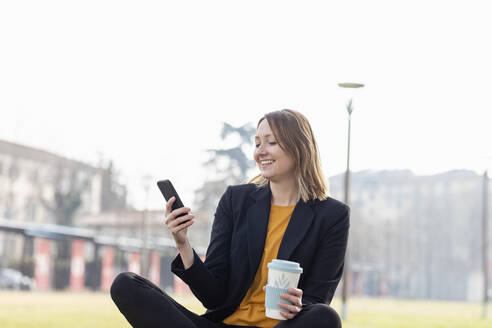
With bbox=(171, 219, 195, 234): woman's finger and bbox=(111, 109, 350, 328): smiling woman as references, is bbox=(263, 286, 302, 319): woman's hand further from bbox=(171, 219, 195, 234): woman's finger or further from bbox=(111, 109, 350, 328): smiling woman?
bbox=(171, 219, 195, 234): woman's finger

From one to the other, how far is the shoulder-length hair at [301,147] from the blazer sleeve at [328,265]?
194 mm

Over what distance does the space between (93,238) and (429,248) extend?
5917 cm

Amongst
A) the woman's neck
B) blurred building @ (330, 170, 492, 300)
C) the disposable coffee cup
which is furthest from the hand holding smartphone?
blurred building @ (330, 170, 492, 300)

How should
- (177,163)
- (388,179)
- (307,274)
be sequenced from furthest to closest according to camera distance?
(388,179) → (177,163) → (307,274)

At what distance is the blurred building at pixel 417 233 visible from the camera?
91250 millimetres

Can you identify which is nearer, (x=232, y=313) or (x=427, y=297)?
(x=232, y=313)

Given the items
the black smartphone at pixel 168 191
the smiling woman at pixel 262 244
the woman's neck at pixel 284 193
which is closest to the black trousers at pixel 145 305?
the smiling woman at pixel 262 244

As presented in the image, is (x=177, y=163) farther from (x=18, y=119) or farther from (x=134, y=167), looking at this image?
(x=18, y=119)

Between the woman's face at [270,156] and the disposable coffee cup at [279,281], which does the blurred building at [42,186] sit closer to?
the woman's face at [270,156]

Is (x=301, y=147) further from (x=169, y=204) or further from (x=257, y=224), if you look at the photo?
(x=169, y=204)

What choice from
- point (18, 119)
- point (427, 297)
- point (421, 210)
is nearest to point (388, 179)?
point (421, 210)

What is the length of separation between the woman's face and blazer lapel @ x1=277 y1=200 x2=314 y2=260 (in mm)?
196

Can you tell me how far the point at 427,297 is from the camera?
9206 cm

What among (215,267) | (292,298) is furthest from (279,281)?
(215,267)
